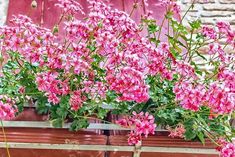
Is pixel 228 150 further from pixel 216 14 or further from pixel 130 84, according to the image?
pixel 216 14

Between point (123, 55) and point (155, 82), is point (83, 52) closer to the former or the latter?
point (123, 55)

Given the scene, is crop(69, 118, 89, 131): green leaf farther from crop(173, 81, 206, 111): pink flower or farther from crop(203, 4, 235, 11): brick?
crop(203, 4, 235, 11): brick

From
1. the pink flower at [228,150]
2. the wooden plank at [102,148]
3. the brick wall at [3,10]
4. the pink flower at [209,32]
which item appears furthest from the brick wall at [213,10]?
the pink flower at [228,150]

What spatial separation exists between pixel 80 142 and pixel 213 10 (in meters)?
1.60

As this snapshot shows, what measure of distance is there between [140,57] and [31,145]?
0.40 meters

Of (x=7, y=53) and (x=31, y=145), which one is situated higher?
(x=7, y=53)

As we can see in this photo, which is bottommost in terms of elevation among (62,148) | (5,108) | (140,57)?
(62,148)

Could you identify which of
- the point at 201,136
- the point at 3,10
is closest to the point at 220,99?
the point at 201,136

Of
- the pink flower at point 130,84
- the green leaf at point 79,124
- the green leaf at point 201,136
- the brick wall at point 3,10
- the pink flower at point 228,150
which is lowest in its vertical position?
the pink flower at point 228,150

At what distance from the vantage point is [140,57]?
4.50 ft

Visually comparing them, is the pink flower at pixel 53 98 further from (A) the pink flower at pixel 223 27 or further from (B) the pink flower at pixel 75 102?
(A) the pink flower at pixel 223 27

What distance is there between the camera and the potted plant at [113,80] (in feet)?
4.25

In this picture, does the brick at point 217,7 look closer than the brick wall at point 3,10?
No

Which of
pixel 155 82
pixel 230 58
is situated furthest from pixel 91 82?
pixel 230 58
